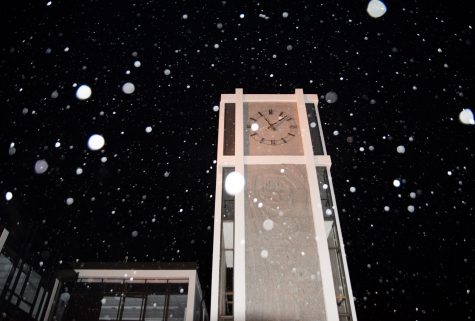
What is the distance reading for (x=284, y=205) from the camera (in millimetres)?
8609

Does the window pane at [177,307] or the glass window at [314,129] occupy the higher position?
the glass window at [314,129]

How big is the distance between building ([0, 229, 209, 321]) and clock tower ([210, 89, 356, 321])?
21.8ft

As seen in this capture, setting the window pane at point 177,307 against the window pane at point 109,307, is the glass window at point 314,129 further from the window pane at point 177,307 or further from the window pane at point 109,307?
the window pane at point 109,307

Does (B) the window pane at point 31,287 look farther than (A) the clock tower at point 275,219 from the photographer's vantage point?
Yes

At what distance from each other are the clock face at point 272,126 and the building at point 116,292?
301 inches

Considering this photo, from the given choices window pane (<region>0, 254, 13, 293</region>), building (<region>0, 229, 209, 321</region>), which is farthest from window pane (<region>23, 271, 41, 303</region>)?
window pane (<region>0, 254, 13, 293</region>)

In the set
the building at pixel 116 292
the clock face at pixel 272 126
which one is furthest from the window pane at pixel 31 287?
the clock face at pixel 272 126

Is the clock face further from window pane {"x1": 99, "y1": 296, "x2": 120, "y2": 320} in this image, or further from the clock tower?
window pane {"x1": 99, "y1": 296, "x2": 120, "y2": 320}

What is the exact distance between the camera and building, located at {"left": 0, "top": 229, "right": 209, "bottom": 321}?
1460 centimetres

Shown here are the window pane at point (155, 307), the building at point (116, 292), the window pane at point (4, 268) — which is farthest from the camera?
the window pane at point (155, 307)

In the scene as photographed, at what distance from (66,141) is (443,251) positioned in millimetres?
17611

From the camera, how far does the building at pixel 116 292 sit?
14.6 m

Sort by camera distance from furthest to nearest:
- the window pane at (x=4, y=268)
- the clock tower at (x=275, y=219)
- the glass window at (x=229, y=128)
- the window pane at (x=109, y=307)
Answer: the window pane at (x=109, y=307) < the window pane at (x=4, y=268) < the glass window at (x=229, y=128) < the clock tower at (x=275, y=219)

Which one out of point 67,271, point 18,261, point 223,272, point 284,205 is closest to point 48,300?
point 67,271
